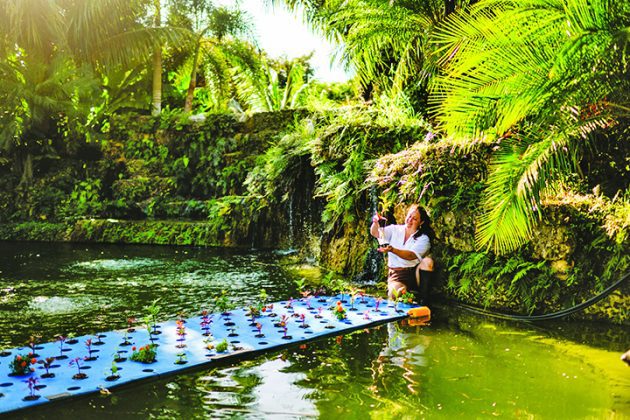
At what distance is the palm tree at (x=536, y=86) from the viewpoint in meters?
5.06

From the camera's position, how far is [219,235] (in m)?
16.5

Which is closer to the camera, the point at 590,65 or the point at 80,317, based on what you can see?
the point at 590,65

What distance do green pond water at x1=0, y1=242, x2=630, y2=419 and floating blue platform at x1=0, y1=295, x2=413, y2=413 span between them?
135 mm

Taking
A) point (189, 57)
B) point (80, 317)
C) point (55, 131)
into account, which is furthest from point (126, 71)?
point (80, 317)

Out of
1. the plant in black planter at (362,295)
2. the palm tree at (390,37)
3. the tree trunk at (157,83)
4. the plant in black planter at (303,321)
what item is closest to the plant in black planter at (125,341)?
the plant in black planter at (303,321)

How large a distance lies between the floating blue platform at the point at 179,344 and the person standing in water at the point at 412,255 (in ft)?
1.57

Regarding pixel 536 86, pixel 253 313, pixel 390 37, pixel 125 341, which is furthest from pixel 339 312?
pixel 390 37

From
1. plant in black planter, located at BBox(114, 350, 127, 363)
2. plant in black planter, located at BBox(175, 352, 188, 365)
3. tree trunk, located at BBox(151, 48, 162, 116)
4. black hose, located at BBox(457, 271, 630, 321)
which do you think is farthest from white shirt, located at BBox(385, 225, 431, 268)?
tree trunk, located at BBox(151, 48, 162, 116)

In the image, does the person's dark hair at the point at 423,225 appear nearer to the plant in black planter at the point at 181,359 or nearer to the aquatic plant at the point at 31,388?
the plant in black planter at the point at 181,359

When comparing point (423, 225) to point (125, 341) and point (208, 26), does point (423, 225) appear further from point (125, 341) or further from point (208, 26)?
point (208, 26)

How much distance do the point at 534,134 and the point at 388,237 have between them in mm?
2660

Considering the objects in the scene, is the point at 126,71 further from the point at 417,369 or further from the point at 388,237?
the point at 417,369

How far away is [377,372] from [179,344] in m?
2.02

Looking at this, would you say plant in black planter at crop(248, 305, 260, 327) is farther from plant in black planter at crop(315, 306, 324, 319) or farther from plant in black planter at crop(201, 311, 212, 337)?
plant in black planter at crop(315, 306, 324, 319)
